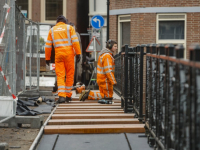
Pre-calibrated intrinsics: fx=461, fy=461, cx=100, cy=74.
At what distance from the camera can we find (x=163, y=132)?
4.19 metres

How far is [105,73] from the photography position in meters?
9.44

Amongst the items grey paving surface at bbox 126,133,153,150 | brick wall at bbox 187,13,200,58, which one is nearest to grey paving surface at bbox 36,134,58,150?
grey paving surface at bbox 126,133,153,150

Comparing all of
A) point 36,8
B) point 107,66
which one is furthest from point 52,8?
point 107,66

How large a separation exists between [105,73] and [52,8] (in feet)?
83.4

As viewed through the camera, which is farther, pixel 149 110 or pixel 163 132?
pixel 149 110

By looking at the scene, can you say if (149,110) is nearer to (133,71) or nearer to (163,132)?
(163,132)

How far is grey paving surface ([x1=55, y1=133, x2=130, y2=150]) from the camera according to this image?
5.00 metres

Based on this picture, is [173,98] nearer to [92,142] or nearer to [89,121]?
[92,142]

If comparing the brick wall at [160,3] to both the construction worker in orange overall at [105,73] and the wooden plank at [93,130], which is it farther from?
the wooden plank at [93,130]

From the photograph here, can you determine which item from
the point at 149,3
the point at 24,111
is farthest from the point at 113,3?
the point at 24,111

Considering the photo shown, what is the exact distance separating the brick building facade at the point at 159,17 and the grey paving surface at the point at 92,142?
46.9 ft

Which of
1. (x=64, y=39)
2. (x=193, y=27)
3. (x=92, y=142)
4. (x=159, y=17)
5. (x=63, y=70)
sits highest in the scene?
(x=159, y=17)

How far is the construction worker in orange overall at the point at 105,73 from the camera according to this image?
30.4ft

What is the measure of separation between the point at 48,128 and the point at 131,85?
6.68ft
